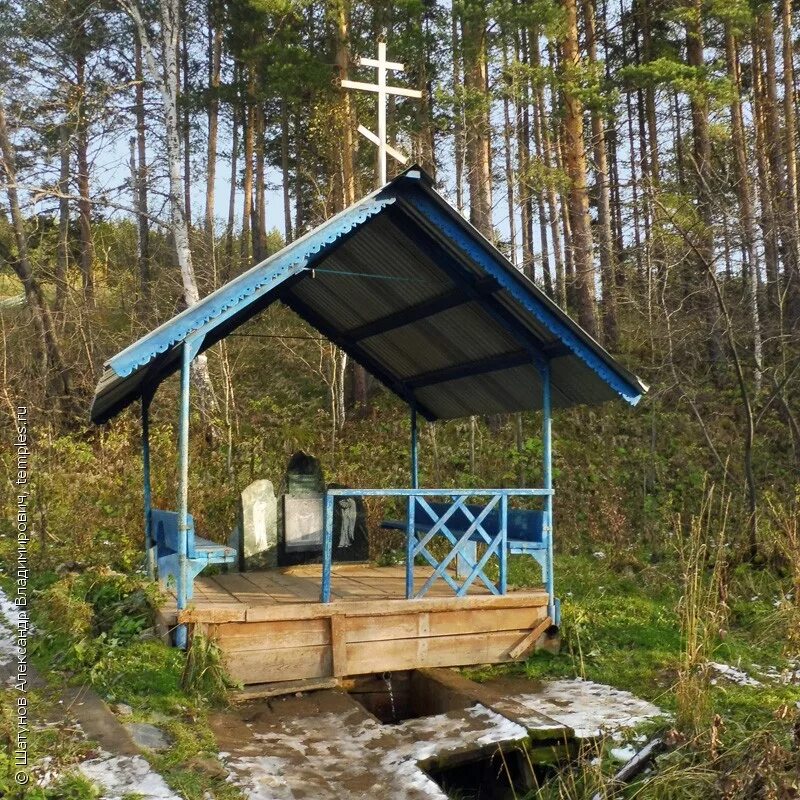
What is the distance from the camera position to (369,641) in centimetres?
730

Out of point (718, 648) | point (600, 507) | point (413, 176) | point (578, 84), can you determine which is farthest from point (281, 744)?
point (578, 84)

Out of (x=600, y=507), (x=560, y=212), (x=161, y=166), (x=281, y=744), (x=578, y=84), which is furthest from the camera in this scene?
(x=560, y=212)

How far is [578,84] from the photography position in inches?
639

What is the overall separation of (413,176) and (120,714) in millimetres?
4679

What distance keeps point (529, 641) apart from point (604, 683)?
92 cm

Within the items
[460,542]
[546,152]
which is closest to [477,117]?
[546,152]

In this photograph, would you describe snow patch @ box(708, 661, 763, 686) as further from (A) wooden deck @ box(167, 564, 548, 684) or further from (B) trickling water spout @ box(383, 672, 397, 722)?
(B) trickling water spout @ box(383, 672, 397, 722)

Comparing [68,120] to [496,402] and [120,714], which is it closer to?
[496,402]

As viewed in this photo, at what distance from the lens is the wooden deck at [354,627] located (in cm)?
688

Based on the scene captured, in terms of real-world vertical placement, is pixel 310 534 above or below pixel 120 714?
above

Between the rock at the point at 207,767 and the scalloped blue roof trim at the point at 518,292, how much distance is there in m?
4.38

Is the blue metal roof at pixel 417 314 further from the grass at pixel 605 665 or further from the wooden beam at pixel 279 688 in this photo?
the wooden beam at pixel 279 688

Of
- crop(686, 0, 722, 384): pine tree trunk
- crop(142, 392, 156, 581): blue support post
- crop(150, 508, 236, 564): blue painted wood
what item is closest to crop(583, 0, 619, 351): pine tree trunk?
crop(686, 0, 722, 384): pine tree trunk

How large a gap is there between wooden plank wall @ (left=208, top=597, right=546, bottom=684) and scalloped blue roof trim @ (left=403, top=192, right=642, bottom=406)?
216 centimetres
